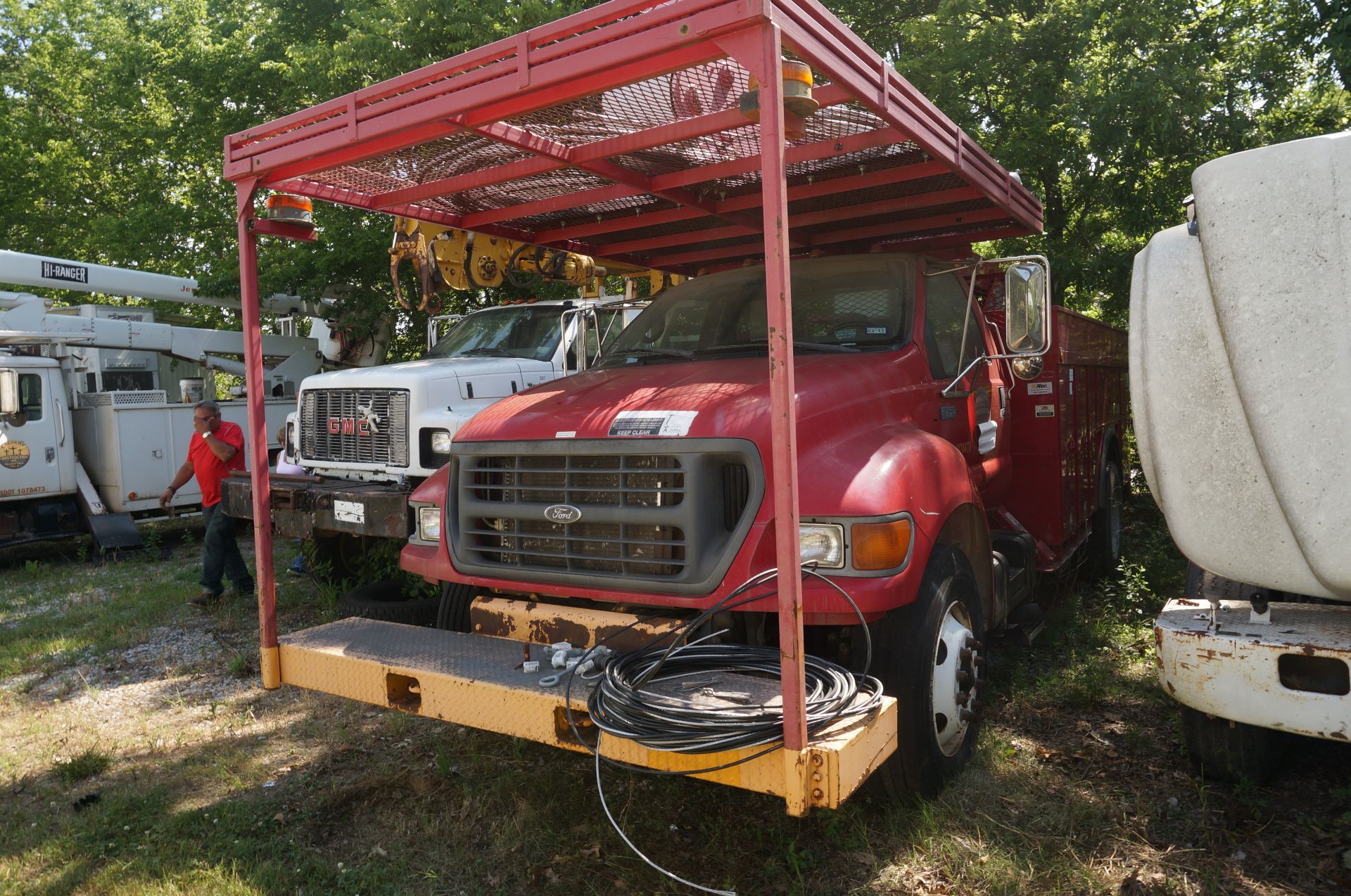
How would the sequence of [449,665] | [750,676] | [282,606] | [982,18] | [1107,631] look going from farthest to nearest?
[982,18], [282,606], [1107,631], [449,665], [750,676]

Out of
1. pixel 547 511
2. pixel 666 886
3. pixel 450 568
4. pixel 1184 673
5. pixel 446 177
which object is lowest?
pixel 666 886

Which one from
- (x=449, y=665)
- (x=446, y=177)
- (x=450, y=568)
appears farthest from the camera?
(x=446, y=177)

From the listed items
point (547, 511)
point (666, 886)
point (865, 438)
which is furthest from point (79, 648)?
point (865, 438)

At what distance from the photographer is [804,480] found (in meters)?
3.39

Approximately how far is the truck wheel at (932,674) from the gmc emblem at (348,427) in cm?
448

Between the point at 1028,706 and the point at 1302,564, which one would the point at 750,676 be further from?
the point at 1028,706

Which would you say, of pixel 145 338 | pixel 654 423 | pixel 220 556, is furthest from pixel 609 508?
pixel 145 338

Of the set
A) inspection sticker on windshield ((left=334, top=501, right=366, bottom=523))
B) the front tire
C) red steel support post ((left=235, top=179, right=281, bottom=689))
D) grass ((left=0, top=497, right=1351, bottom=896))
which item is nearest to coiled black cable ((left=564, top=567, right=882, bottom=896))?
grass ((left=0, top=497, right=1351, bottom=896))

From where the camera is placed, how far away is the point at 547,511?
12.3 ft

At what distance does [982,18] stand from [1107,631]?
824cm

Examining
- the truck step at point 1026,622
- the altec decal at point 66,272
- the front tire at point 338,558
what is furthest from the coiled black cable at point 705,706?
the altec decal at point 66,272

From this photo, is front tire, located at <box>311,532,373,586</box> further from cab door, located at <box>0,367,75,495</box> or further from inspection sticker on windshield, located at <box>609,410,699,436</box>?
cab door, located at <box>0,367,75,495</box>

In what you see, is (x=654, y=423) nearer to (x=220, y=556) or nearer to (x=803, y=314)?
(x=803, y=314)

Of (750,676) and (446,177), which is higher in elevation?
(446,177)
